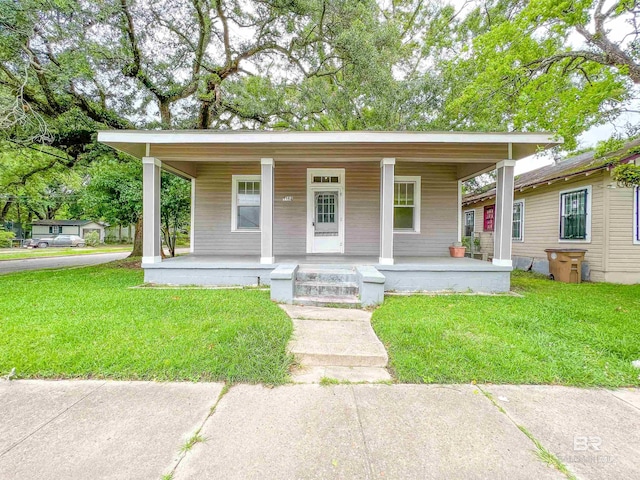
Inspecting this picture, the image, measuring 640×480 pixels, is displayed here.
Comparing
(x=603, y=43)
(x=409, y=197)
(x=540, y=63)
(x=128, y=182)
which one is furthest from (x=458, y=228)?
(x=128, y=182)

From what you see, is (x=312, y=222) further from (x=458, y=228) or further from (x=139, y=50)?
(x=139, y=50)

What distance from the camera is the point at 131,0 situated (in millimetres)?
7316

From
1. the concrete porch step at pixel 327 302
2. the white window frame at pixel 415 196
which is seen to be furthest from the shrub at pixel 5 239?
the white window frame at pixel 415 196

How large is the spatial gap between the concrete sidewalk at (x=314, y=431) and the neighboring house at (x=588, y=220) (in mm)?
5569

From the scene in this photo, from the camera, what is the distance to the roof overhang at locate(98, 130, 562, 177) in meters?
5.53

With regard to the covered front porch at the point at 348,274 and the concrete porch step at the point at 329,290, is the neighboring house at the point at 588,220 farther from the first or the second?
the concrete porch step at the point at 329,290

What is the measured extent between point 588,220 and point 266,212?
8176 mm

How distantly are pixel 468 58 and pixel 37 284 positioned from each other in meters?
13.1

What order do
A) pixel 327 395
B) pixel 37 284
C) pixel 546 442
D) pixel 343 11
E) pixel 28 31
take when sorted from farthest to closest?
1. pixel 343 11
2. pixel 37 284
3. pixel 28 31
4. pixel 327 395
5. pixel 546 442

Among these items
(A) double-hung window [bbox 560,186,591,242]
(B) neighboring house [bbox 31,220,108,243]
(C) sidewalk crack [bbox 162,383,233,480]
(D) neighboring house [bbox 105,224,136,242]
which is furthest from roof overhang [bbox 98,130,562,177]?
(B) neighboring house [bbox 31,220,108,243]

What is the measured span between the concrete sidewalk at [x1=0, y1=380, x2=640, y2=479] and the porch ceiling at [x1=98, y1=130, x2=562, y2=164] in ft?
14.6

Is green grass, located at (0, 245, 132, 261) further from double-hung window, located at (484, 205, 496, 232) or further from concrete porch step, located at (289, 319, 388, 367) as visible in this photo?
double-hung window, located at (484, 205, 496, 232)

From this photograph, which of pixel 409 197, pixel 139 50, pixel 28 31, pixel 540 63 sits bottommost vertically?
pixel 409 197

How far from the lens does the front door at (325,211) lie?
306 inches
